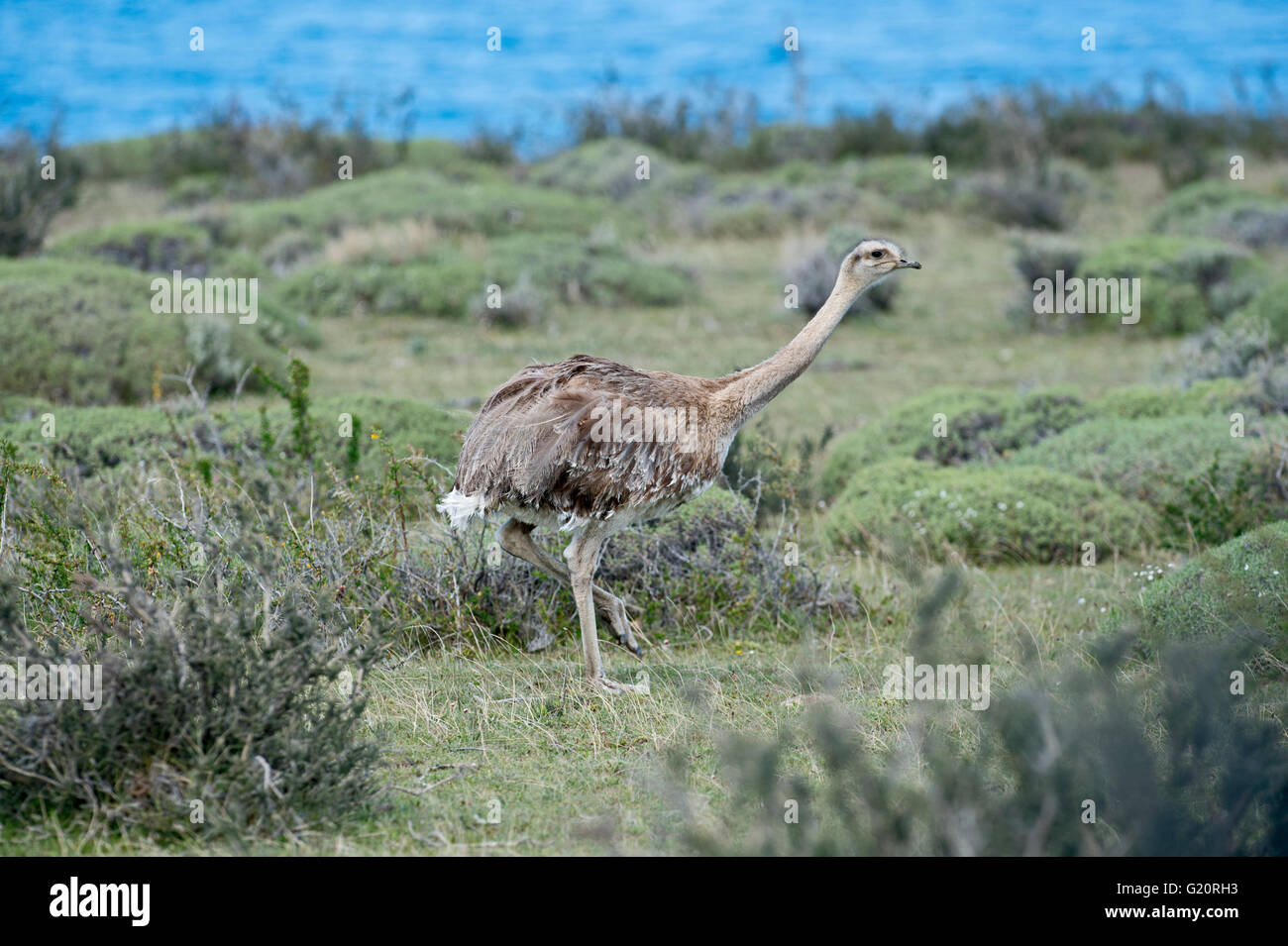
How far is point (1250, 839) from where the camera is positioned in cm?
411

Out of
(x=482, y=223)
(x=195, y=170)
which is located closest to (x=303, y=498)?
(x=482, y=223)

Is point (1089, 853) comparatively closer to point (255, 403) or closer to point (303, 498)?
point (303, 498)

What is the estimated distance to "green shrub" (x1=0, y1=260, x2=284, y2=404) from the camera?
11.1 meters

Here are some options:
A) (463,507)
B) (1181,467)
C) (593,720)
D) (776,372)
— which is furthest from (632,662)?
(1181,467)

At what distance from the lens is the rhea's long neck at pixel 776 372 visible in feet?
19.9

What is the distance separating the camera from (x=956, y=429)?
10219 millimetres

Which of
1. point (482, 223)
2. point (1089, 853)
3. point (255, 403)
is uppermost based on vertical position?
point (482, 223)

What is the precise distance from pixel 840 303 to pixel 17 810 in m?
4.06

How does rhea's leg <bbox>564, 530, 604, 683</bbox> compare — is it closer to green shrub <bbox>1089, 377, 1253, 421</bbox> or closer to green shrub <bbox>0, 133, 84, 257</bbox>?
green shrub <bbox>1089, 377, 1253, 421</bbox>

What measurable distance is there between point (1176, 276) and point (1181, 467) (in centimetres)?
803

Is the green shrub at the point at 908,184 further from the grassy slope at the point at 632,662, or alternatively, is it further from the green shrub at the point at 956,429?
the green shrub at the point at 956,429

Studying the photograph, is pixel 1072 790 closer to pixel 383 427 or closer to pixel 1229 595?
pixel 1229 595

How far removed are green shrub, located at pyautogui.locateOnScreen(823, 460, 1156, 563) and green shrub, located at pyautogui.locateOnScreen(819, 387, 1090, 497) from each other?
101 centimetres

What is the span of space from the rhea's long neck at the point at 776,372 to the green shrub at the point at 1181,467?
3.14 meters
